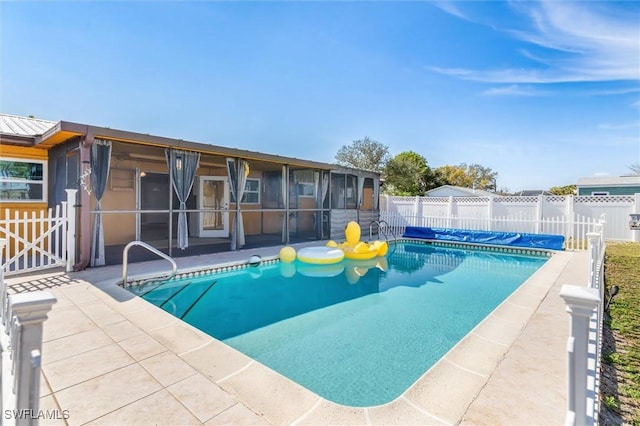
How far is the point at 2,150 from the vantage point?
6727 millimetres

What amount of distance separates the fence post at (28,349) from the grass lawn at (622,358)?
3472 millimetres

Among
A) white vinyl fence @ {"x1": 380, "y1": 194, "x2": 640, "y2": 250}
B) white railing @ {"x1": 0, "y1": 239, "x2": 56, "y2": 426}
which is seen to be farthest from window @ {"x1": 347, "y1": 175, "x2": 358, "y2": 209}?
white railing @ {"x1": 0, "y1": 239, "x2": 56, "y2": 426}

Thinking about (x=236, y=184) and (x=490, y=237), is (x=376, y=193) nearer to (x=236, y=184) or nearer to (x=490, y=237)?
(x=490, y=237)

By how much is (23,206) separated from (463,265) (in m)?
11.5

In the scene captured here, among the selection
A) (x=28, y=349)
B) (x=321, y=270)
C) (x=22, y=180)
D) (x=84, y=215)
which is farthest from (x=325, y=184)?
(x=28, y=349)

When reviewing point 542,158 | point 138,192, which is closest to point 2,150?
point 138,192

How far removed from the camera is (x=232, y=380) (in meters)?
2.45

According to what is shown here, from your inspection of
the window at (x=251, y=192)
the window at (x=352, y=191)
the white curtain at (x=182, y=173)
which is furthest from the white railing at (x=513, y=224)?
the white curtain at (x=182, y=173)

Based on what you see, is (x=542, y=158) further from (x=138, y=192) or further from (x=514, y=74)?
(x=138, y=192)

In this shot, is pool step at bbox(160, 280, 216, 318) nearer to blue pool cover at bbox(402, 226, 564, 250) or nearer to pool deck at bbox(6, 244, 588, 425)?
pool deck at bbox(6, 244, 588, 425)

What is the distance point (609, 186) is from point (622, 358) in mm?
22620

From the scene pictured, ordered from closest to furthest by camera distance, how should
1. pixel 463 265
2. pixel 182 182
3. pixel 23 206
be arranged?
pixel 23 206 → pixel 182 182 → pixel 463 265

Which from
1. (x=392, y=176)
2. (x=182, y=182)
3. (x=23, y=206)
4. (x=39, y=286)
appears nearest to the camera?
(x=39, y=286)

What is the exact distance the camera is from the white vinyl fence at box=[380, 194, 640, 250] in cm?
1170
